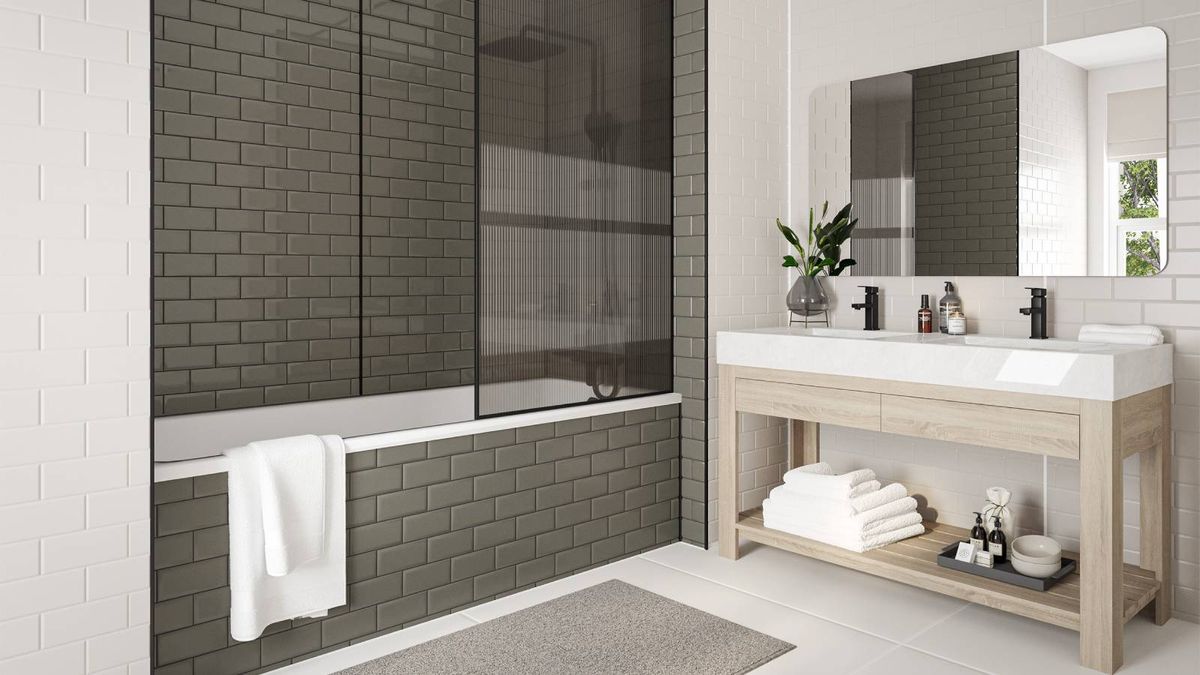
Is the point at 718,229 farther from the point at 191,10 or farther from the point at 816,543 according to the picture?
the point at 191,10

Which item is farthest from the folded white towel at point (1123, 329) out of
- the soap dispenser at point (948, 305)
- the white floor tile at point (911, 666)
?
the white floor tile at point (911, 666)

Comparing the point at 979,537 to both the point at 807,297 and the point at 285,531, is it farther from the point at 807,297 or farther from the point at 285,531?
the point at 285,531

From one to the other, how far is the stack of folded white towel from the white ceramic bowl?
0.51 metres

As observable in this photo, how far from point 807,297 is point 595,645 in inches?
71.2

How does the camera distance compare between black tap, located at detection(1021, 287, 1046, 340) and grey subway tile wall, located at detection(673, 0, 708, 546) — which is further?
grey subway tile wall, located at detection(673, 0, 708, 546)

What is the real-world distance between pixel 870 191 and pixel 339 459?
251 cm

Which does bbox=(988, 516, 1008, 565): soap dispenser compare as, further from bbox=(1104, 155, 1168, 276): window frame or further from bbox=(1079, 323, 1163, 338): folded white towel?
bbox=(1104, 155, 1168, 276): window frame

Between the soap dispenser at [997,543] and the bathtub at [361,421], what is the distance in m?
1.39

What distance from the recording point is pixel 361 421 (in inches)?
157

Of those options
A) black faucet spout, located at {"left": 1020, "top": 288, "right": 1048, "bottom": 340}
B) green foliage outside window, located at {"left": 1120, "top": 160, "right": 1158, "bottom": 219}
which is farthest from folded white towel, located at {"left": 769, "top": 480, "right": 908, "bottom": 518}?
green foliage outside window, located at {"left": 1120, "top": 160, "right": 1158, "bottom": 219}

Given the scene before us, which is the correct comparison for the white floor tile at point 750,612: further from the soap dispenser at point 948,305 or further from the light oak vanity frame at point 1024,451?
the soap dispenser at point 948,305

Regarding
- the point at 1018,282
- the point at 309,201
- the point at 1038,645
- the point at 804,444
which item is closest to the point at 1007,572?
the point at 1038,645

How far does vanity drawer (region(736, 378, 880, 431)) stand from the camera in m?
3.15
